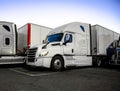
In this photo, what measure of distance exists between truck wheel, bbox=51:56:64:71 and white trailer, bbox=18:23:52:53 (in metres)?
2.63

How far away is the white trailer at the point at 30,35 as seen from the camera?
405 inches

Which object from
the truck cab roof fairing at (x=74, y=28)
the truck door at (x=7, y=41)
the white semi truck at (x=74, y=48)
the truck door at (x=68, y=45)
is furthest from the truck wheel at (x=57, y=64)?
the truck door at (x=7, y=41)

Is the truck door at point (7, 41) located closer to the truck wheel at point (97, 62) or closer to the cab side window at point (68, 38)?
the cab side window at point (68, 38)

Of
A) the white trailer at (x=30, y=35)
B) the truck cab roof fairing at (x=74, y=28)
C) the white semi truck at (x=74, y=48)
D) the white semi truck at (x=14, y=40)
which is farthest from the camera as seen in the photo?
the white trailer at (x=30, y=35)

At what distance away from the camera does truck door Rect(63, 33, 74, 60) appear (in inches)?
359

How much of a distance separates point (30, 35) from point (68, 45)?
3.06 m

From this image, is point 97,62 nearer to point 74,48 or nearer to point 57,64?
point 74,48

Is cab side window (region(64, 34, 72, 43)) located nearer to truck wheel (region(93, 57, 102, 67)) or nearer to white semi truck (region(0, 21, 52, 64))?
white semi truck (region(0, 21, 52, 64))

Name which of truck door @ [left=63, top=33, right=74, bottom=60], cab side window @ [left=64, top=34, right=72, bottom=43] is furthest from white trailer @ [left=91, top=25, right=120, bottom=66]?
cab side window @ [left=64, top=34, right=72, bottom=43]

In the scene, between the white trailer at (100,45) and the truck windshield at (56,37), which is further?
the white trailer at (100,45)

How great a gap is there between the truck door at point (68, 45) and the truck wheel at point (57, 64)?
1.96ft

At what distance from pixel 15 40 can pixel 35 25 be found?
1897 mm

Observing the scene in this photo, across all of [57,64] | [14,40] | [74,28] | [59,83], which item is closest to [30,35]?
[14,40]

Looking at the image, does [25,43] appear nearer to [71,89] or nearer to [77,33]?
[77,33]
